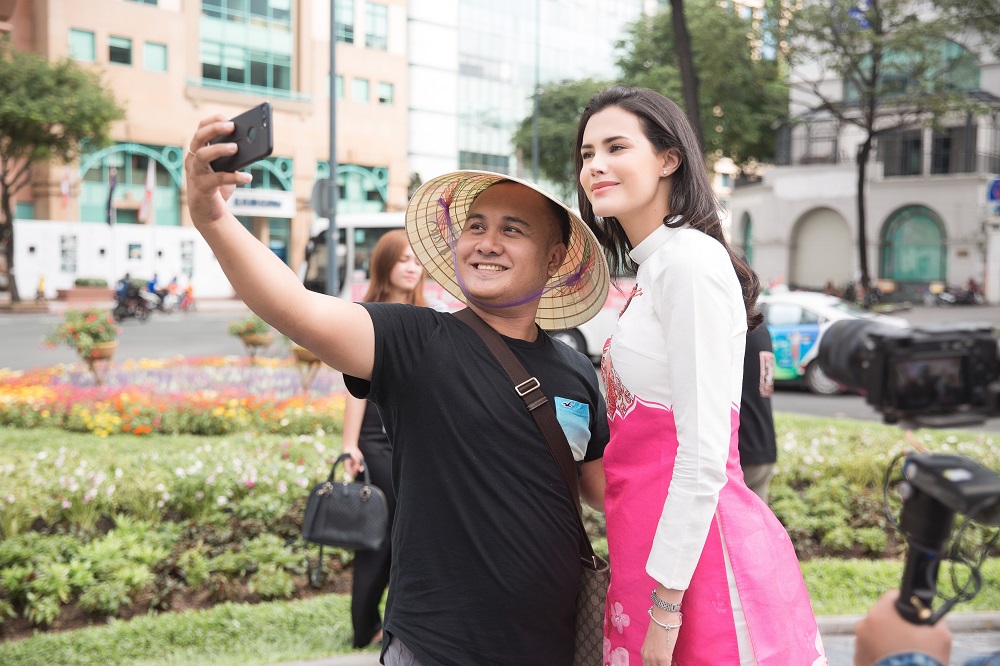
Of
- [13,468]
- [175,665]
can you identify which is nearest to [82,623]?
[175,665]

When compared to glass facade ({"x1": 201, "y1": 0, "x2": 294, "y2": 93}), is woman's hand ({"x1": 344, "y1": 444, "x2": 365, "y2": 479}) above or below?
below

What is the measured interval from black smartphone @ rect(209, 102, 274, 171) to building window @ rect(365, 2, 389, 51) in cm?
4436

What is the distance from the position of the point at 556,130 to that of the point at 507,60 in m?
15.8

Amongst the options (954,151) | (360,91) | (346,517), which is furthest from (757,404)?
(360,91)

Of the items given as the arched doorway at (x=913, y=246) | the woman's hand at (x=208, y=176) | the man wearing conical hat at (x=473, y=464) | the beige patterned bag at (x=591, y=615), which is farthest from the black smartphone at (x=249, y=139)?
the arched doorway at (x=913, y=246)

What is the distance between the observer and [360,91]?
43094 millimetres

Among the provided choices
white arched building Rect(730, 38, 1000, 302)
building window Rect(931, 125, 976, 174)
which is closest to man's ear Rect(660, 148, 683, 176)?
white arched building Rect(730, 38, 1000, 302)

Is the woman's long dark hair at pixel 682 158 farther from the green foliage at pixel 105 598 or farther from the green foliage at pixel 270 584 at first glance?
the green foliage at pixel 105 598

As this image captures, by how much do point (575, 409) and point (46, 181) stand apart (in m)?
37.7

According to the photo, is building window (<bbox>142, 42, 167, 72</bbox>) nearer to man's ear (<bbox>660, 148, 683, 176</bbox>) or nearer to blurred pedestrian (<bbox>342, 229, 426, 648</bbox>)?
blurred pedestrian (<bbox>342, 229, 426, 648</bbox>)

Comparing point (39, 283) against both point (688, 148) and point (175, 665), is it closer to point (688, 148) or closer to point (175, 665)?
point (175, 665)

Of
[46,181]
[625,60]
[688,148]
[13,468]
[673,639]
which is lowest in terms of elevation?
[13,468]

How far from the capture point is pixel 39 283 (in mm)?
31703

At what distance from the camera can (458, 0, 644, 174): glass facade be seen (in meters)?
50.1
